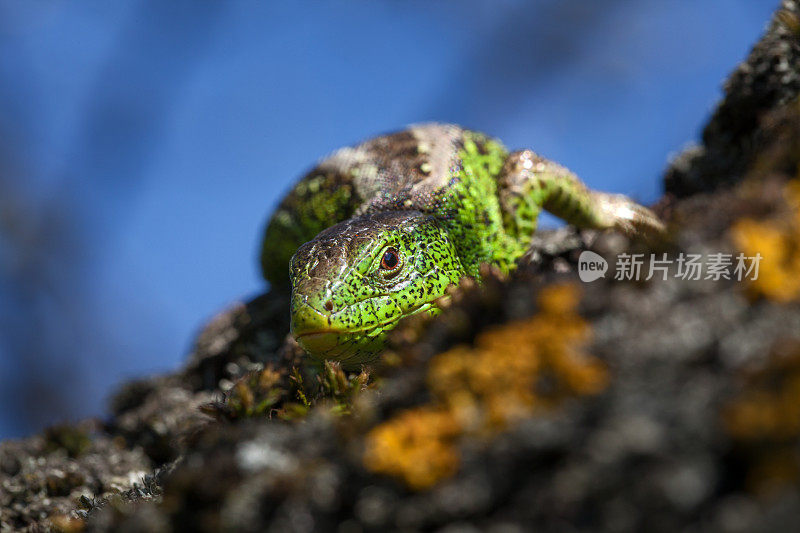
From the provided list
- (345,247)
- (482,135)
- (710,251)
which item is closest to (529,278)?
(710,251)

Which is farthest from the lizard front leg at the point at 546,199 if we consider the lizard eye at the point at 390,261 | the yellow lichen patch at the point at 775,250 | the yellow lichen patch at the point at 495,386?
the yellow lichen patch at the point at 495,386

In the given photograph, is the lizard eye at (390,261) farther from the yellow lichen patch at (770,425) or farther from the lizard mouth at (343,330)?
the yellow lichen patch at (770,425)

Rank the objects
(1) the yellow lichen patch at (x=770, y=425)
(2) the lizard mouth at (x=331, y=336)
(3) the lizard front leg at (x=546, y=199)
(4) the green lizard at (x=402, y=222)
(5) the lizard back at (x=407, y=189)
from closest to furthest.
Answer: (1) the yellow lichen patch at (x=770, y=425) → (2) the lizard mouth at (x=331, y=336) → (4) the green lizard at (x=402, y=222) → (5) the lizard back at (x=407, y=189) → (3) the lizard front leg at (x=546, y=199)

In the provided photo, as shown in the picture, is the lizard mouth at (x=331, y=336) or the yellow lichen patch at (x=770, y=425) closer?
the yellow lichen patch at (x=770, y=425)

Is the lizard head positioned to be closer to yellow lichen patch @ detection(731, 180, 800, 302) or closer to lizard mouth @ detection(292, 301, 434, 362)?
lizard mouth @ detection(292, 301, 434, 362)

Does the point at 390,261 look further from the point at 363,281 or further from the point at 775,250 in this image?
the point at 775,250

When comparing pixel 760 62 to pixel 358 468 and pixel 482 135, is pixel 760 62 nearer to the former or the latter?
pixel 482 135

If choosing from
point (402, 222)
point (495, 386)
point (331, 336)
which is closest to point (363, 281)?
point (331, 336)
